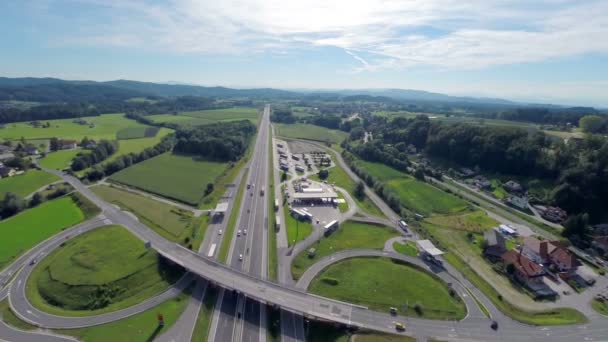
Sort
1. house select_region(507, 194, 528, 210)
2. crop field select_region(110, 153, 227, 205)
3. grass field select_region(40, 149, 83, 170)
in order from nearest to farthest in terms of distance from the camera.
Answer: house select_region(507, 194, 528, 210)
crop field select_region(110, 153, 227, 205)
grass field select_region(40, 149, 83, 170)

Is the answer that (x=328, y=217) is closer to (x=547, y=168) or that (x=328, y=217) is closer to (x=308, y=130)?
(x=547, y=168)

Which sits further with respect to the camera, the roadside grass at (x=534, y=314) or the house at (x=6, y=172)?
the house at (x=6, y=172)

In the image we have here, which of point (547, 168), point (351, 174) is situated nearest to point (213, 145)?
point (351, 174)

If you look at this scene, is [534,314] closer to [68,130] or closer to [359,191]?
[359,191]

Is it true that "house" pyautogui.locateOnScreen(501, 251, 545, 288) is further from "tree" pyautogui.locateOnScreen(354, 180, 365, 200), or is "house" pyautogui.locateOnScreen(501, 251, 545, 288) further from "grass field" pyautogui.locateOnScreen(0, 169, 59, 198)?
"grass field" pyautogui.locateOnScreen(0, 169, 59, 198)

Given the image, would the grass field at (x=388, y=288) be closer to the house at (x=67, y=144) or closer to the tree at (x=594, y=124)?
the house at (x=67, y=144)

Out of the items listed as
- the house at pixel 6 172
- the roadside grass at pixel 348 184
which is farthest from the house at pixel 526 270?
the house at pixel 6 172

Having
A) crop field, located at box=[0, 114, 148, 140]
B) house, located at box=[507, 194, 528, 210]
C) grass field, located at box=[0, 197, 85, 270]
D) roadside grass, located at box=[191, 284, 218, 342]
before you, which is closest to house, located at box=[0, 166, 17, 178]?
grass field, located at box=[0, 197, 85, 270]
